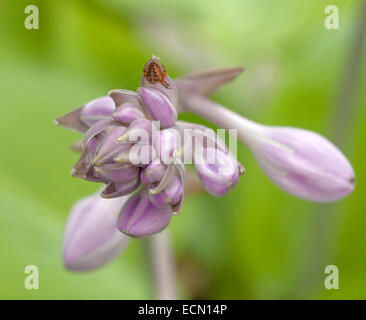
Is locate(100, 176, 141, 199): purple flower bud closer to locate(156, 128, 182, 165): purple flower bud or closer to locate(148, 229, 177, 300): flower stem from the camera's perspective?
locate(156, 128, 182, 165): purple flower bud

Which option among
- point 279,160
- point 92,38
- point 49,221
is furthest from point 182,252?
point 279,160

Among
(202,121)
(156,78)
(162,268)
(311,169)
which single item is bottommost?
(162,268)

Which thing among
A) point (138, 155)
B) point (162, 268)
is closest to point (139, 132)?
point (138, 155)

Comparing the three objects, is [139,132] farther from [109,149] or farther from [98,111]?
[98,111]

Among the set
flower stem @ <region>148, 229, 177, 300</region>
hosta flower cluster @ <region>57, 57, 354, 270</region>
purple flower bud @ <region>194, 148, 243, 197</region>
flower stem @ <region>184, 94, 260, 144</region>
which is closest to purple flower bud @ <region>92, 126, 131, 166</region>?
hosta flower cluster @ <region>57, 57, 354, 270</region>
